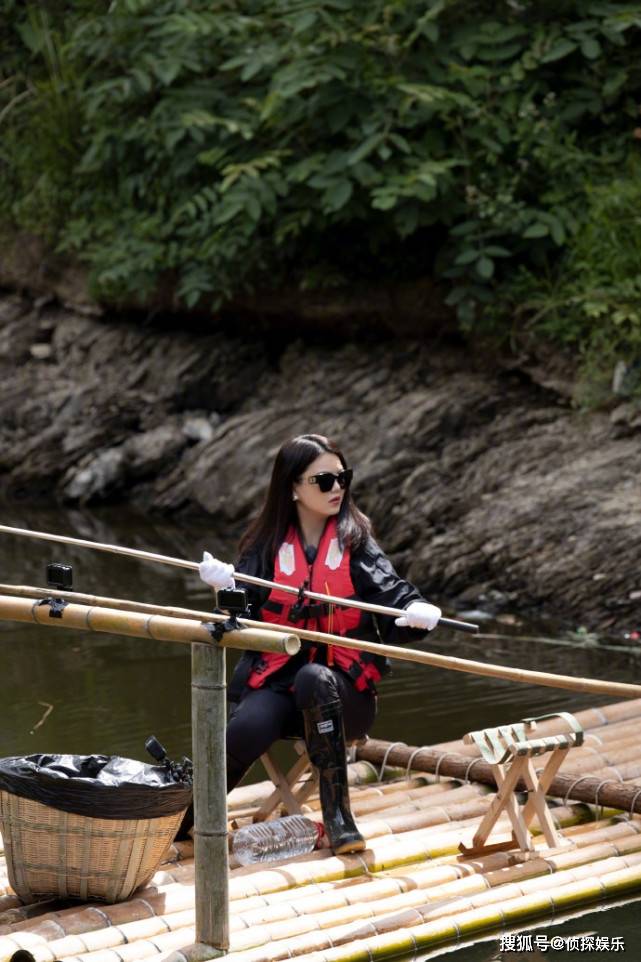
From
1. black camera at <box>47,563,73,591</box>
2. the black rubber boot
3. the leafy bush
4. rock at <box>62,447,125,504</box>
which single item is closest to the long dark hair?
the black rubber boot

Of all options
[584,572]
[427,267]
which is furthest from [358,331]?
[584,572]

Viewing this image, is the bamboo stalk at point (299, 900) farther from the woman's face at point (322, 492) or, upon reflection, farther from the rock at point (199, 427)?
the rock at point (199, 427)

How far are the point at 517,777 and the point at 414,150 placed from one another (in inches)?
265

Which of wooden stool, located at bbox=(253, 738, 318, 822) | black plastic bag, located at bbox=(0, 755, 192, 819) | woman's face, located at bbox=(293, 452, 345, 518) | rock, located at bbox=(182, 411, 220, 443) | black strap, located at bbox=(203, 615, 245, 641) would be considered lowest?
rock, located at bbox=(182, 411, 220, 443)

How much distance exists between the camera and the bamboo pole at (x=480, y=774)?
4.98 meters

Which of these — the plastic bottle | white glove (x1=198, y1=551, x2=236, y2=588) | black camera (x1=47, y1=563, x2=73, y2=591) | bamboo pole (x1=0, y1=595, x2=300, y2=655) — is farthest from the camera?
the plastic bottle

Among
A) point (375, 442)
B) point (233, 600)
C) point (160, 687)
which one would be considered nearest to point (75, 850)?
point (233, 600)

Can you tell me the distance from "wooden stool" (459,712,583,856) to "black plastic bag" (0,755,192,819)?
92 centimetres

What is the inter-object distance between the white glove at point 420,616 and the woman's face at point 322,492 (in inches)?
18.9

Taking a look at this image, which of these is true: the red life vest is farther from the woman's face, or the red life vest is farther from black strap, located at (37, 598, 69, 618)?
black strap, located at (37, 598, 69, 618)

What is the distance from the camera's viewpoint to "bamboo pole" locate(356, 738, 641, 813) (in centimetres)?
498

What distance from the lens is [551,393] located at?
10.7 metres

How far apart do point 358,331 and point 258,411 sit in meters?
1.03

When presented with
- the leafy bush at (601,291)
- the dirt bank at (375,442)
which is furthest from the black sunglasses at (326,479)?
the leafy bush at (601,291)
